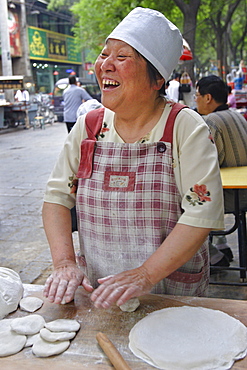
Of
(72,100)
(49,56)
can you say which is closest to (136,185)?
(72,100)

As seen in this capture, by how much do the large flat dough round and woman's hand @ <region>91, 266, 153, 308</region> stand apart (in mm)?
96

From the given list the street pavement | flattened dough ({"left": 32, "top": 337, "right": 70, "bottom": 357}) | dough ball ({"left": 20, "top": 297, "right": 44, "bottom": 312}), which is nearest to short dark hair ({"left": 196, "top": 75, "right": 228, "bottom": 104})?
the street pavement

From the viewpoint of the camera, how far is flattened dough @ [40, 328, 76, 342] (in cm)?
133

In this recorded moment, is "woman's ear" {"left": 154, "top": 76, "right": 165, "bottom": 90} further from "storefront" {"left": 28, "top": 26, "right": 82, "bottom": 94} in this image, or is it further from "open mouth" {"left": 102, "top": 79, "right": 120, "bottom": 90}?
"storefront" {"left": 28, "top": 26, "right": 82, "bottom": 94}

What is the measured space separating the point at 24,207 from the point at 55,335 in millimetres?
4923

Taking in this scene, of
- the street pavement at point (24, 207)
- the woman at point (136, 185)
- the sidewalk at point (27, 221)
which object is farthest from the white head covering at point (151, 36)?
the street pavement at point (24, 207)

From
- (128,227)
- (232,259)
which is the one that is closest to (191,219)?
(128,227)

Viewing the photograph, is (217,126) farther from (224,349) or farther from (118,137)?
(224,349)

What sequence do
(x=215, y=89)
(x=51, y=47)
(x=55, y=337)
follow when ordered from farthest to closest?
(x=51, y=47) < (x=215, y=89) < (x=55, y=337)

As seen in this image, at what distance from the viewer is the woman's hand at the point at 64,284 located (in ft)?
4.99

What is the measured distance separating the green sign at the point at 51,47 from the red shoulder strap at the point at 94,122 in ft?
87.2

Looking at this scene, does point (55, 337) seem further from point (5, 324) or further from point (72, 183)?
point (72, 183)

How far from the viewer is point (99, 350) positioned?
1292mm

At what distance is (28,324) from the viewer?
4.65ft
